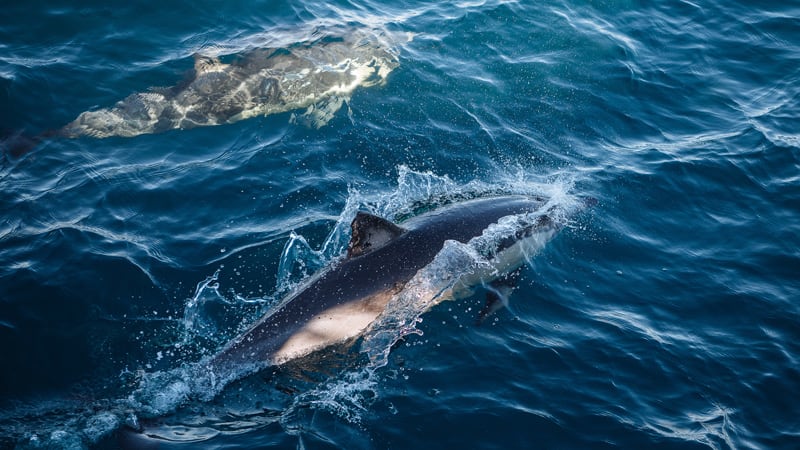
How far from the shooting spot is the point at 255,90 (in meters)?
13.3

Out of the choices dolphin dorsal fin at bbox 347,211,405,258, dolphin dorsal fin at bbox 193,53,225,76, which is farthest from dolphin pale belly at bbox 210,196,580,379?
dolphin dorsal fin at bbox 193,53,225,76

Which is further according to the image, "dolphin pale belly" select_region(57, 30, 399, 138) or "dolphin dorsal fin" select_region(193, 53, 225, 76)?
"dolphin dorsal fin" select_region(193, 53, 225, 76)

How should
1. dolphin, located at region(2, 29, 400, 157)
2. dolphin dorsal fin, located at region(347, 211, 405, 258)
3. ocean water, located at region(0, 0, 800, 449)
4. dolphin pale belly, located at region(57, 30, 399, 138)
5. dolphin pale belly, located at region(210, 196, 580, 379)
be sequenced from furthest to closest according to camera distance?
dolphin pale belly, located at region(57, 30, 399, 138) → dolphin, located at region(2, 29, 400, 157) → dolphin dorsal fin, located at region(347, 211, 405, 258) → dolphin pale belly, located at region(210, 196, 580, 379) → ocean water, located at region(0, 0, 800, 449)

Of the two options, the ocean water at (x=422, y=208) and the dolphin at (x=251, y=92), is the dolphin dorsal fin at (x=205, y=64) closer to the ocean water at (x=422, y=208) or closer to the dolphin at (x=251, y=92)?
the dolphin at (x=251, y=92)

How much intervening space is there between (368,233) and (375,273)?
0.55 meters

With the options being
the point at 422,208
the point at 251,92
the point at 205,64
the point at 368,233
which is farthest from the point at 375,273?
the point at 205,64

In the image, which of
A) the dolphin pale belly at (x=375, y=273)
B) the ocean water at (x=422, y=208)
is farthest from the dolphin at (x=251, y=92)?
the dolphin pale belly at (x=375, y=273)

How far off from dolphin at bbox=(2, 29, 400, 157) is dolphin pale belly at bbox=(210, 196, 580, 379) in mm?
4304

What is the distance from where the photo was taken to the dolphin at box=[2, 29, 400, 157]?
12.2 metres

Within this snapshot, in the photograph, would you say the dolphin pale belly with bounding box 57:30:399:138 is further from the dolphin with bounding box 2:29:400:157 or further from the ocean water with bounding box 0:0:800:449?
the ocean water with bounding box 0:0:800:449

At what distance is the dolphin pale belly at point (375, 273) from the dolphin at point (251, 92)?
14.1 feet

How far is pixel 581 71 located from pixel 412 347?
896cm

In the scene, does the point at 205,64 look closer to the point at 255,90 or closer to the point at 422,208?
the point at 255,90

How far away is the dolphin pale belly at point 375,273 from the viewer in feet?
26.0
